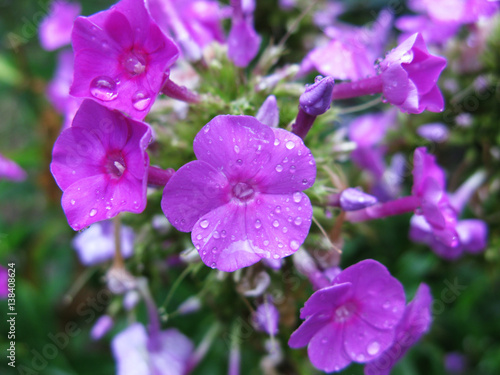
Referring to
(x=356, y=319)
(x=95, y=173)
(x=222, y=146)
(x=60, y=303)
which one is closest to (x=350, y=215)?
(x=356, y=319)

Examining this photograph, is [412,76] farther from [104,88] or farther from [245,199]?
[104,88]

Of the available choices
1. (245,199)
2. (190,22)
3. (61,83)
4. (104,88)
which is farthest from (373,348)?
(61,83)

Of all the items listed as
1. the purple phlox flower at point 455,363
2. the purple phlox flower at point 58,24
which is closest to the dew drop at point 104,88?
the purple phlox flower at point 58,24

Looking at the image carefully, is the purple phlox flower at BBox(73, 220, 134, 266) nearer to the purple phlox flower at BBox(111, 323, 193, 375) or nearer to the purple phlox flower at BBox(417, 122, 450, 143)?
the purple phlox flower at BBox(111, 323, 193, 375)

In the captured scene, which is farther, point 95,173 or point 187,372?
point 187,372

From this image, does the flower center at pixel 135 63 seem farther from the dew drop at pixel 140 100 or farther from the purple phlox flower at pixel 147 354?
the purple phlox flower at pixel 147 354

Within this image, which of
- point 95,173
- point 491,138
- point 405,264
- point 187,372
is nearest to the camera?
point 95,173

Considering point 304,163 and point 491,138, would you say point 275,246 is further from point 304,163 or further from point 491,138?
point 491,138
